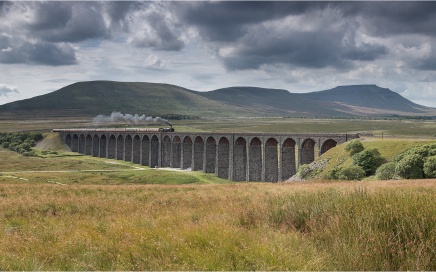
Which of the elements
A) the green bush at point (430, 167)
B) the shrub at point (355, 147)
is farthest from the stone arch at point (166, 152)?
the green bush at point (430, 167)

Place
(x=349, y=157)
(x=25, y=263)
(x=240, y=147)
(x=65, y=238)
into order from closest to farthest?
1. (x=25, y=263)
2. (x=65, y=238)
3. (x=349, y=157)
4. (x=240, y=147)

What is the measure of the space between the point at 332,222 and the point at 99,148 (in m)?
125

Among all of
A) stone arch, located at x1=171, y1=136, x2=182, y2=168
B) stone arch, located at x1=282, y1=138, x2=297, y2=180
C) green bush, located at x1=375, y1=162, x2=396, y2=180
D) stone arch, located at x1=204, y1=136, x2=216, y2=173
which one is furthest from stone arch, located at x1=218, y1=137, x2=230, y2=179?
green bush, located at x1=375, y1=162, x2=396, y2=180

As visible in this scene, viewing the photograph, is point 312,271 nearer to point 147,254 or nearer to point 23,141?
point 147,254

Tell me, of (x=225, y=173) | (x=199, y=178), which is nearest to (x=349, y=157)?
(x=199, y=178)

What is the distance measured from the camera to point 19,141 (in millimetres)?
138625

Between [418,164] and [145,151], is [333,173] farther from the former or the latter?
[145,151]

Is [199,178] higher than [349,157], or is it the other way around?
[349,157]

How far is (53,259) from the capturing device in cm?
882

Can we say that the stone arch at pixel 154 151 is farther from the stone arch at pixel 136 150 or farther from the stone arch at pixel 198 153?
the stone arch at pixel 198 153

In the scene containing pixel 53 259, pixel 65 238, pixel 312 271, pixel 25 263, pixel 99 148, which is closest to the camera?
pixel 312 271

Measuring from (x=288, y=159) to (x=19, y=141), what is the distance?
344 feet

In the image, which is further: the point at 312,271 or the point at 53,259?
the point at 53,259

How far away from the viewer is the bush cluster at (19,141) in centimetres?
12925
